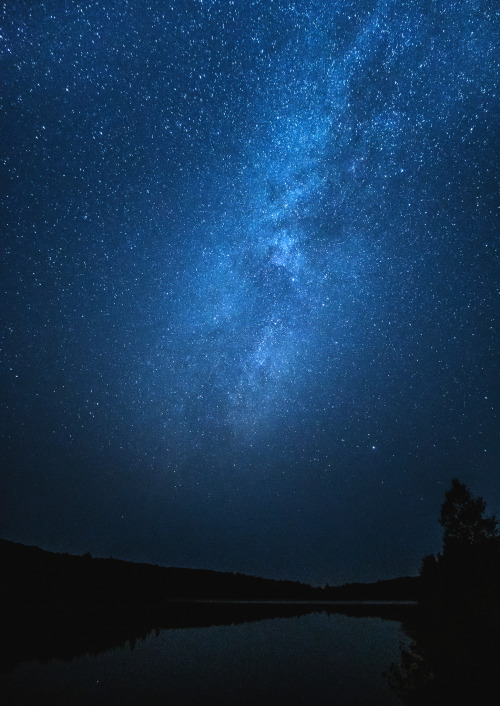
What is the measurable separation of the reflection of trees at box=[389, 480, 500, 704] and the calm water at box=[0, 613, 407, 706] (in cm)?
97

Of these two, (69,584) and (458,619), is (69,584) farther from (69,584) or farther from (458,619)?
(458,619)

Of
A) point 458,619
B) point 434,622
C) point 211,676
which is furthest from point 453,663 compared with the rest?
point 434,622

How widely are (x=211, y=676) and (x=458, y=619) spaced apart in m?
16.4

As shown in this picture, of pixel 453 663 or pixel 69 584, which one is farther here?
pixel 69 584

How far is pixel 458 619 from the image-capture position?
77.3 ft

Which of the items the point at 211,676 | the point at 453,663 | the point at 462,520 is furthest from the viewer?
the point at 462,520

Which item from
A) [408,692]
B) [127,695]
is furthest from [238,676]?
[408,692]

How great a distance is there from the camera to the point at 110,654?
15.8m

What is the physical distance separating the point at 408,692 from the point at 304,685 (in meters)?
2.95

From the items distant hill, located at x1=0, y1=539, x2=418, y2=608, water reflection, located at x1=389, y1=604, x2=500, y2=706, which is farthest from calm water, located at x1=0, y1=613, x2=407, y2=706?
distant hill, located at x1=0, y1=539, x2=418, y2=608

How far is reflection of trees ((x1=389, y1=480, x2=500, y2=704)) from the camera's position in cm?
1080

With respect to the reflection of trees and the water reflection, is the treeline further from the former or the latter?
the water reflection

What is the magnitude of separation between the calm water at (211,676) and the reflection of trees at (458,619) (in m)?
0.97

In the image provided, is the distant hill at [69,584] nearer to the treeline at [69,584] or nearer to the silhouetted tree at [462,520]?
the treeline at [69,584]
